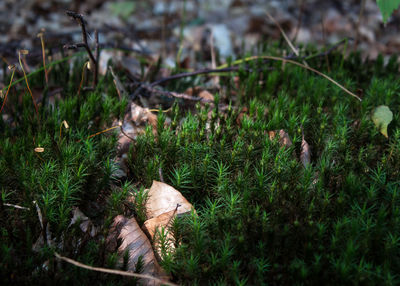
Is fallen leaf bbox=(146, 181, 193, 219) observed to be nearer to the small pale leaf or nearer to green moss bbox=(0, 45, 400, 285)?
green moss bbox=(0, 45, 400, 285)

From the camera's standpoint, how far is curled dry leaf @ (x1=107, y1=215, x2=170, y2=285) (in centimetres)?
177

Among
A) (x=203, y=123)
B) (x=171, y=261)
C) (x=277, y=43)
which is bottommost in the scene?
(x=171, y=261)

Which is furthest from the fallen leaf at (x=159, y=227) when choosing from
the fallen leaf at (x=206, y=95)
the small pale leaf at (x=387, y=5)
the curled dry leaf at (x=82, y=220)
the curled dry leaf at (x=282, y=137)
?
the small pale leaf at (x=387, y=5)

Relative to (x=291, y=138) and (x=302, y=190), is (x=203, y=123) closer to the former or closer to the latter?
(x=291, y=138)

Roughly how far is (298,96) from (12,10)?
19.5 feet

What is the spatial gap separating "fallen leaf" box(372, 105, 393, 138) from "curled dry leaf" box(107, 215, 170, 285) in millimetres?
1609

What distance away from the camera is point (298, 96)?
9.02ft

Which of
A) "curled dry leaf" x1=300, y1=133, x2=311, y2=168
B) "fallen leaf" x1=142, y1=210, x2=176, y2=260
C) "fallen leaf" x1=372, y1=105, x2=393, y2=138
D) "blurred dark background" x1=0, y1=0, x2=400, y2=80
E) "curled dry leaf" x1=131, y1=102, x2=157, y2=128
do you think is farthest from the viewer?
"blurred dark background" x1=0, y1=0, x2=400, y2=80

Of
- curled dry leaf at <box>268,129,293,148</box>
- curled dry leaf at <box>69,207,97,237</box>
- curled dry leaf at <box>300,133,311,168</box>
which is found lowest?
curled dry leaf at <box>69,207,97,237</box>

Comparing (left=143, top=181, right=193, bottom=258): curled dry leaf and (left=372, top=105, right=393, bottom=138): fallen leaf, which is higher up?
(left=372, top=105, right=393, bottom=138): fallen leaf

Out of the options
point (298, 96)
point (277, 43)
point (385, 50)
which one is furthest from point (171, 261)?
point (385, 50)

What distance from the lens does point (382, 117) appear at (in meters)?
2.42

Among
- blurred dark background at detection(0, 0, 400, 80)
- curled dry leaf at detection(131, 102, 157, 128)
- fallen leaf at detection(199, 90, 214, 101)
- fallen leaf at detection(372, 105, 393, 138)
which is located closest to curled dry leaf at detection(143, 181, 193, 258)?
curled dry leaf at detection(131, 102, 157, 128)

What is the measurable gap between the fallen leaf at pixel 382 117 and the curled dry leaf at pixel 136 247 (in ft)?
5.28
